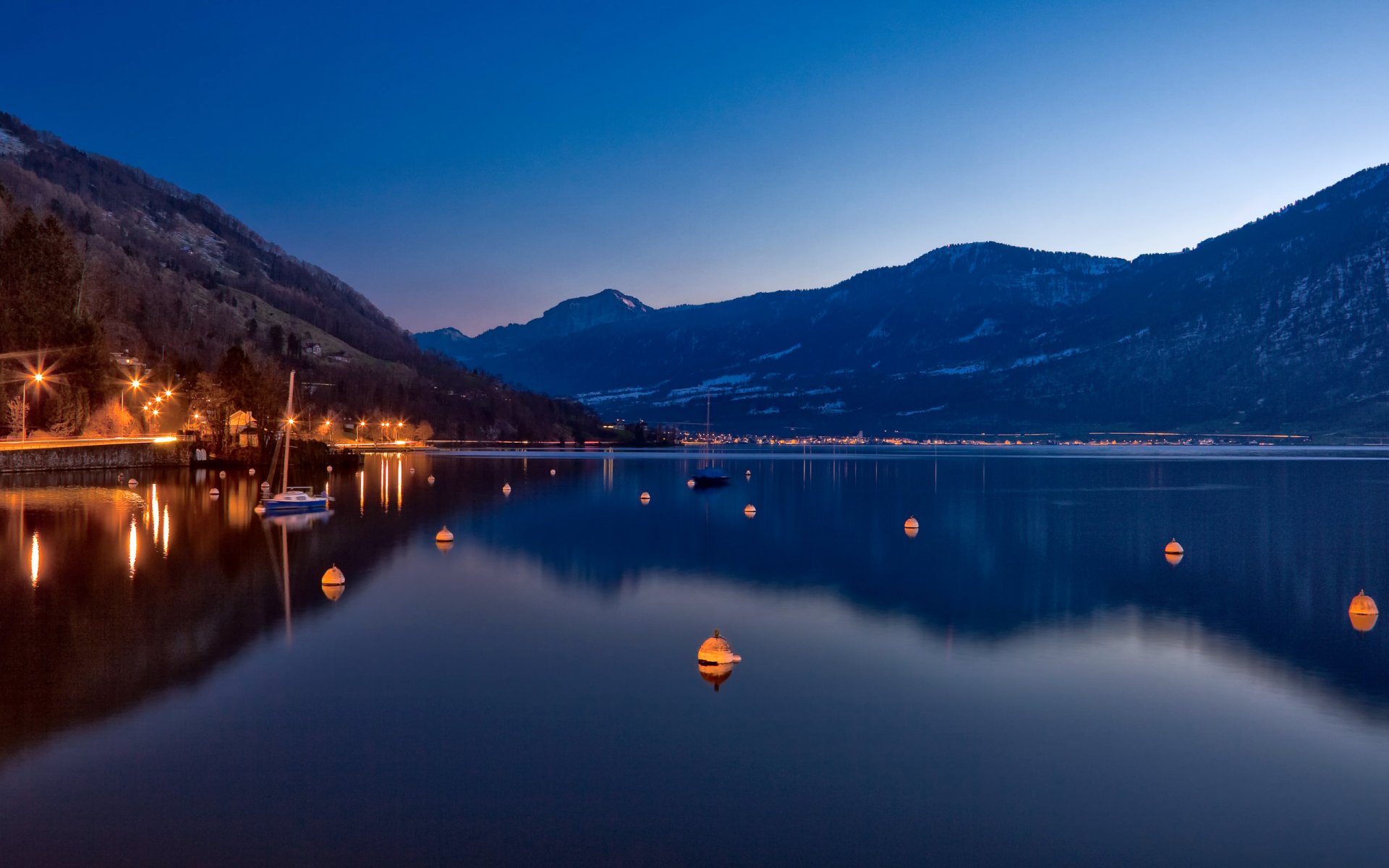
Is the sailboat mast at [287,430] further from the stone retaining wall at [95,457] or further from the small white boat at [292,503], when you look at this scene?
the stone retaining wall at [95,457]

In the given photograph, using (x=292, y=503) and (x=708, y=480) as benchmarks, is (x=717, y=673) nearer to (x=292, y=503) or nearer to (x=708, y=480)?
(x=292, y=503)

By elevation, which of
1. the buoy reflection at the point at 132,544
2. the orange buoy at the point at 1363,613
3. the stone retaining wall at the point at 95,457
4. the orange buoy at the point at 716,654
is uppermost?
the stone retaining wall at the point at 95,457

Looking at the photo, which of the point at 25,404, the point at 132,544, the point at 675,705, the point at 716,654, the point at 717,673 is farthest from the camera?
the point at 25,404

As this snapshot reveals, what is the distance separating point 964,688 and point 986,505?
5192cm

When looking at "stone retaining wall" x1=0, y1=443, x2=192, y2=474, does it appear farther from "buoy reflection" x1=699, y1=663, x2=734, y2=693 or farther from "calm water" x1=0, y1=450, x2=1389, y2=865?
"buoy reflection" x1=699, y1=663, x2=734, y2=693

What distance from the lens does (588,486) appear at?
8731 cm

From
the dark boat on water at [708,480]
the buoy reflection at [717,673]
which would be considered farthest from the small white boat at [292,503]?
the dark boat on water at [708,480]

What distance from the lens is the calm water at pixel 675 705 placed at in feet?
37.0

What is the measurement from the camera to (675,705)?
17031 mm

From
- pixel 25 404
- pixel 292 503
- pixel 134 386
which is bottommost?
pixel 292 503

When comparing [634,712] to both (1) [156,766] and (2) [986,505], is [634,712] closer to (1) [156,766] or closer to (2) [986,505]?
(1) [156,766]

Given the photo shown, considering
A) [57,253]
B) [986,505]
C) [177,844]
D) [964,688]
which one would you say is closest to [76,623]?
[177,844]

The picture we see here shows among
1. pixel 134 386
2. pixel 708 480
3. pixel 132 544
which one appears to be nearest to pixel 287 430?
pixel 132 544

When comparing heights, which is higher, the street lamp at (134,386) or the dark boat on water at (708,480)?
the street lamp at (134,386)
